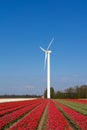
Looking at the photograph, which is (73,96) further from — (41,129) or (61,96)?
(41,129)

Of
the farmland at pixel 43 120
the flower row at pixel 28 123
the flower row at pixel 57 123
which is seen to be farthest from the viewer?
the farmland at pixel 43 120

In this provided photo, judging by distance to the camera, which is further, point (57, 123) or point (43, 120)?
point (43, 120)

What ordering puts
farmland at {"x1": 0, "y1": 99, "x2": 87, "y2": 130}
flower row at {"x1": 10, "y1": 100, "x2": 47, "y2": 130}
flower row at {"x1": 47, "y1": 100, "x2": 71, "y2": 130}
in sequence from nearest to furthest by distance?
flower row at {"x1": 10, "y1": 100, "x2": 47, "y2": 130} → flower row at {"x1": 47, "y1": 100, "x2": 71, "y2": 130} → farmland at {"x1": 0, "y1": 99, "x2": 87, "y2": 130}

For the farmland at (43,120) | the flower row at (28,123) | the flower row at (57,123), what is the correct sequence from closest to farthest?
the flower row at (28,123)
the flower row at (57,123)
the farmland at (43,120)

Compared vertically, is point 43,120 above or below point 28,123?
above

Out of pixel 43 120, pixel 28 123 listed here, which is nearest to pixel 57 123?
pixel 28 123

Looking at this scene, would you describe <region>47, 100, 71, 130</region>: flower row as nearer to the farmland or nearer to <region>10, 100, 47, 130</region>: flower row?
the farmland

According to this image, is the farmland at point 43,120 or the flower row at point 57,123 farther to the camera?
the farmland at point 43,120

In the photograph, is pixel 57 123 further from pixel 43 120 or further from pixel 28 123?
pixel 43 120

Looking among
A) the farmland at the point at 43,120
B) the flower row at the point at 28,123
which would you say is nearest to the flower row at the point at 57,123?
the farmland at the point at 43,120

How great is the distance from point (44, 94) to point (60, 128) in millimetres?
125244

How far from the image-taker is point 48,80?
99.8 meters

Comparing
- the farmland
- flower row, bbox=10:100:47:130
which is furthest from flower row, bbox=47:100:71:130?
flower row, bbox=10:100:47:130

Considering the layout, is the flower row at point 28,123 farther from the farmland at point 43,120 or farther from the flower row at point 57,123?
the flower row at point 57,123
